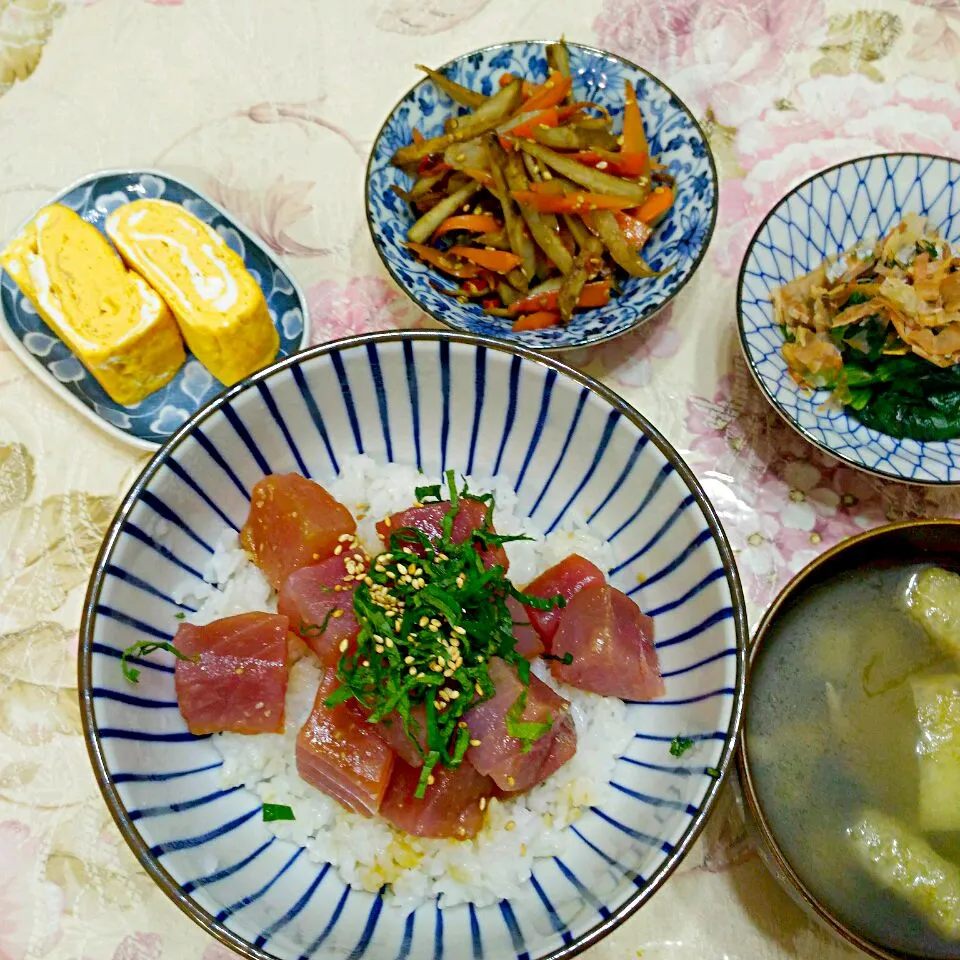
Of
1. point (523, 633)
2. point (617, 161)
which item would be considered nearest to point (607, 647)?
point (523, 633)

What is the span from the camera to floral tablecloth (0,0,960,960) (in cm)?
188

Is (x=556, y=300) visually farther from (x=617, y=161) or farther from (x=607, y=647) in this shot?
(x=607, y=647)

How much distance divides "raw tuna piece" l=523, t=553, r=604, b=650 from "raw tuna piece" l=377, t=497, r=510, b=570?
0.10 m

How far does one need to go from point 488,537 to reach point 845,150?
6.01ft

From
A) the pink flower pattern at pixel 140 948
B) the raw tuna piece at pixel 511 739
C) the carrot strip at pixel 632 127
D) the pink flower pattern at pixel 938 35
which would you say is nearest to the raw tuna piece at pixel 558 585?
the raw tuna piece at pixel 511 739

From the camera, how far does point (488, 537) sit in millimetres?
1798

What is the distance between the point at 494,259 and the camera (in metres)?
2.28

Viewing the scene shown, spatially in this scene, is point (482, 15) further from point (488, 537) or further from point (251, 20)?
point (488, 537)

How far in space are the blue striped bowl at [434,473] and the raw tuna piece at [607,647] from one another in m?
0.07

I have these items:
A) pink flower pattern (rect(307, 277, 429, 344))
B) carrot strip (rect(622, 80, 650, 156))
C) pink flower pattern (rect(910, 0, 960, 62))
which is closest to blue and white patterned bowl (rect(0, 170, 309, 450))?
pink flower pattern (rect(307, 277, 429, 344))

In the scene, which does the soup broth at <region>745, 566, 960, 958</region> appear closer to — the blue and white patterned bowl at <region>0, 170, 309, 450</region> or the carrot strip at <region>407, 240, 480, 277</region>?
the carrot strip at <region>407, 240, 480, 277</region>

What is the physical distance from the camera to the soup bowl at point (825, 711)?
1579mm

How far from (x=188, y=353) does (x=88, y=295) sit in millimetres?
298

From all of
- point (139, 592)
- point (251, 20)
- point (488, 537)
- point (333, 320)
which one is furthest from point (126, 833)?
point (251, 20)
